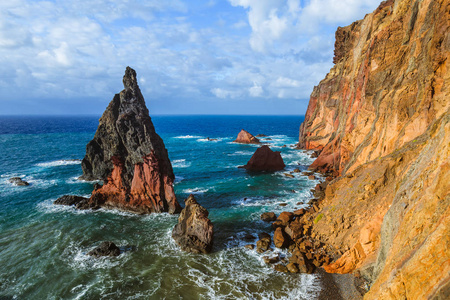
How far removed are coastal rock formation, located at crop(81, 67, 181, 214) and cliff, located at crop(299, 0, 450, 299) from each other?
70.7 feet

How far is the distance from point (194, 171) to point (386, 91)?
40986 millimetres

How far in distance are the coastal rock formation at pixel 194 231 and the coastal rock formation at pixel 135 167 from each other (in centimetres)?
833

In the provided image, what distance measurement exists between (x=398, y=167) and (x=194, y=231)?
21.1 metres

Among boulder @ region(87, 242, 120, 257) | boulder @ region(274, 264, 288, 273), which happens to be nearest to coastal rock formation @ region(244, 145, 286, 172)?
boulder @ region(274, 264, 288, 273)

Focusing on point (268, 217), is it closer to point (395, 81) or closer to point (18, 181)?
point (395, 81)

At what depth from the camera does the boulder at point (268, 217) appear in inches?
1249

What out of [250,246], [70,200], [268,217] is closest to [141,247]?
[250,246]

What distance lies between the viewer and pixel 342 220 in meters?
24.3

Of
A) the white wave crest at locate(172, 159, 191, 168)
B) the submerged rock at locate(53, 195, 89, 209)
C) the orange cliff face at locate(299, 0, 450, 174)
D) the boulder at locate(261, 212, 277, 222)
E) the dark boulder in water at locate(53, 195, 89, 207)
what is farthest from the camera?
the white wave crest at locate(172, 159, 191, 168)

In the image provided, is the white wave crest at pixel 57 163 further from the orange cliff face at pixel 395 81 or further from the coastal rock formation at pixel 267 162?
the orange cliff face at pixel 395 81

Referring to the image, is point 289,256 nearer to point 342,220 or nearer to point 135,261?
point 342,220

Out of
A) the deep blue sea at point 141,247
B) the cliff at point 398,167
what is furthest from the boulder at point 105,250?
the cliff at point 398,167

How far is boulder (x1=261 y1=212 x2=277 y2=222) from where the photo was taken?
31.7 meters

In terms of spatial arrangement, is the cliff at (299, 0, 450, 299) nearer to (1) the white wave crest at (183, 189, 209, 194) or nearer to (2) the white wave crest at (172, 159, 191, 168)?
(1) the white wave crest at (183, 189, 209, 194)
